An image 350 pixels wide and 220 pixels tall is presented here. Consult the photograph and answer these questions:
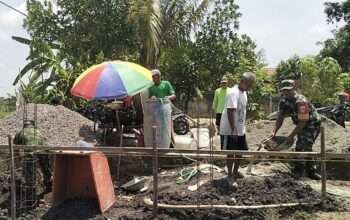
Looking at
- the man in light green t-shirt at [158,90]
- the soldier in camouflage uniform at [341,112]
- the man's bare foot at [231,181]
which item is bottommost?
the man's bare foot at [231,181]

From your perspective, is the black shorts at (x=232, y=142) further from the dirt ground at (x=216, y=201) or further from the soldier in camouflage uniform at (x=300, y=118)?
the soldier in camouflage uniform at (x=300, y=118)

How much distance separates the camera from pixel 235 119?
7.79 metres

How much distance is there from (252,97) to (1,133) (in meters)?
9.87

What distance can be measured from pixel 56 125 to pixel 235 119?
5.56 m

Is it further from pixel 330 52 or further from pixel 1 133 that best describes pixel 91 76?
pixel 330 52

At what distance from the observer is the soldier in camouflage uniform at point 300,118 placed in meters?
8.44

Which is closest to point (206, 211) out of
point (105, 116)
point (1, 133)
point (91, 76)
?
point (91, 76)

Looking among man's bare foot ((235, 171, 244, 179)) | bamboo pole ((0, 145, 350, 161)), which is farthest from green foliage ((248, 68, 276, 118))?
bamboo pole ((0, 145, 350, 161))

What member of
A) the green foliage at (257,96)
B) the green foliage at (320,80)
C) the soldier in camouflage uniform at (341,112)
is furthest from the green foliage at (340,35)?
the soldier in camouflage uniform at (341,112)

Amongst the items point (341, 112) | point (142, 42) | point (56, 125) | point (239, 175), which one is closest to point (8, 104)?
point (142, 42)

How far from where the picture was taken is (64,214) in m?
7.39

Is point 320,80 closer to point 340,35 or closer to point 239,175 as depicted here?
point 340,35

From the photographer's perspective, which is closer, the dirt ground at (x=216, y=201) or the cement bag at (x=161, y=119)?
the dirt ground at (x=216, y=201)

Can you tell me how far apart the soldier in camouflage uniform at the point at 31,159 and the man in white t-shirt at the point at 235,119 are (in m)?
2.74
